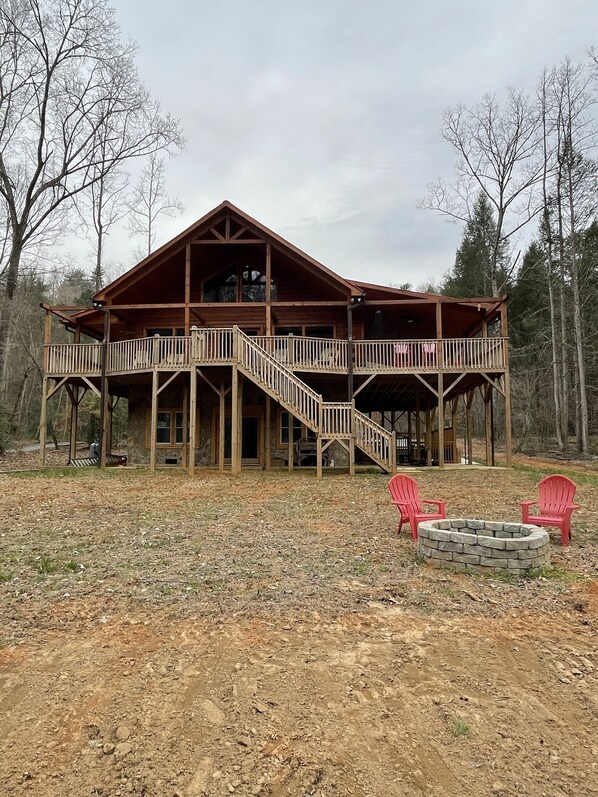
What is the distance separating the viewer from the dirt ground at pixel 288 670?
2.37m

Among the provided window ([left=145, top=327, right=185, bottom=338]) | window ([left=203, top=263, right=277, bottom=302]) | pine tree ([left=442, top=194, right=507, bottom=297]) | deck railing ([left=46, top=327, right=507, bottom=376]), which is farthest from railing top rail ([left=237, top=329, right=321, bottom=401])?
pine tree ([left=442, top=194, right=507, bottom=297])

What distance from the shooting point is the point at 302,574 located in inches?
212

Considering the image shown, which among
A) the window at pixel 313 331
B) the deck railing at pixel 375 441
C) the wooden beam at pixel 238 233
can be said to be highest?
the wooden beam at pixel 238 233

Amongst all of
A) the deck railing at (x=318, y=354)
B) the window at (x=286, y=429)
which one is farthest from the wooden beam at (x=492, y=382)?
the window at (x=286, y=429)

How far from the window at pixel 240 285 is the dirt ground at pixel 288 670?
13793 mm

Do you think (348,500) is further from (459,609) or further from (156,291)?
(156,291)

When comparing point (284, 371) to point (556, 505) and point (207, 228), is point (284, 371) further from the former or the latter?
point (556, 505)

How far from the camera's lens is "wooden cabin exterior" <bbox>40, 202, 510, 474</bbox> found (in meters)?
14.9

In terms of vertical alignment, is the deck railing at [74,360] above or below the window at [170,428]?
above

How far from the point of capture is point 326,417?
46.5 feet

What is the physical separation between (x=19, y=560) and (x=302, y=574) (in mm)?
3579

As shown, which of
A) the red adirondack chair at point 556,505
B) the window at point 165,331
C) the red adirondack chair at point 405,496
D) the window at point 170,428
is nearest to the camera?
the red adirondack chair at point 556,505

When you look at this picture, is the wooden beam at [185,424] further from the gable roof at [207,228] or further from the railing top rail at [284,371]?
the gable roof at [207,228]

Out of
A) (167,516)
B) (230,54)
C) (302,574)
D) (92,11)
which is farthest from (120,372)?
(92,11)
